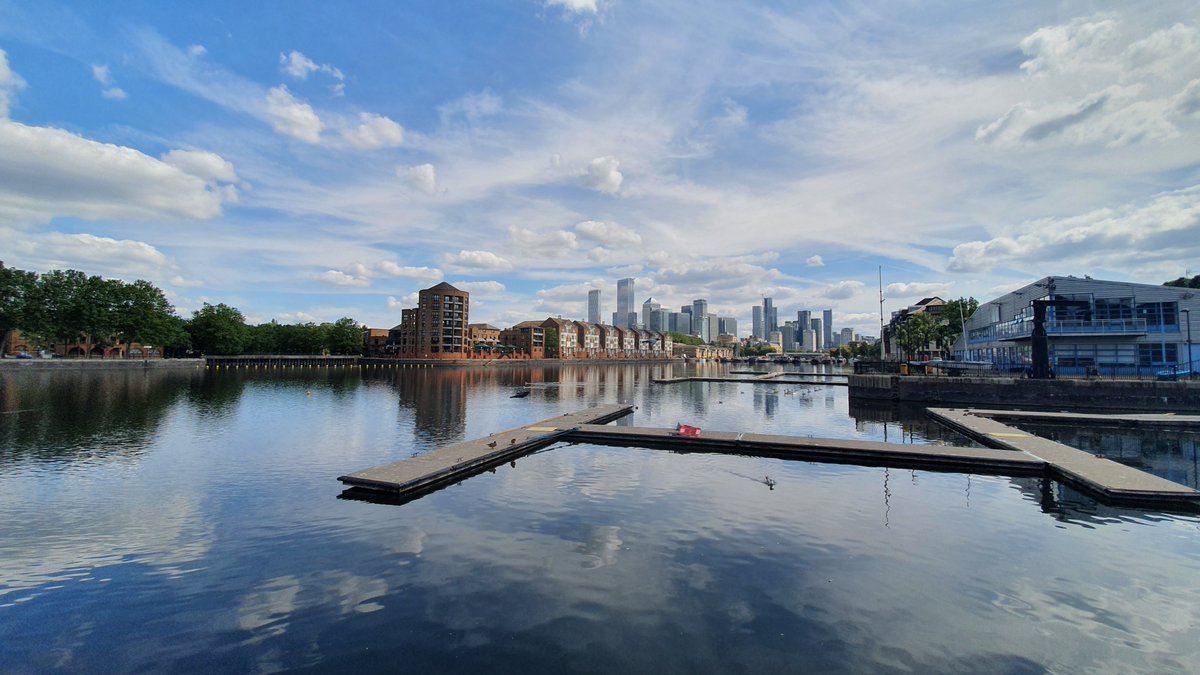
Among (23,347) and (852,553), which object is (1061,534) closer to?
(852,553)

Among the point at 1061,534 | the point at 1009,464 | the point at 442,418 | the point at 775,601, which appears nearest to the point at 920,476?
the point at 1009,464

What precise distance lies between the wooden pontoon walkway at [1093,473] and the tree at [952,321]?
3736 inches

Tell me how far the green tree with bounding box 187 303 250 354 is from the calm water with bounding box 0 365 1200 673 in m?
166

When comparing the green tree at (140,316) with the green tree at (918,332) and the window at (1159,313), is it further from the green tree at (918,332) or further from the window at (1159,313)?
the window at (1159,313)

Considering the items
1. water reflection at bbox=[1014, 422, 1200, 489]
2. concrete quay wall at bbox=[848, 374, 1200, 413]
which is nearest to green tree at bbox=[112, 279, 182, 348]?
concrete quay wall at bbox=[848, 374, 1200, 413]

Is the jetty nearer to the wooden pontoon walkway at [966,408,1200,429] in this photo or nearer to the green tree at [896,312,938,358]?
the wooden pontoon walkway at [966,408,1200,429]

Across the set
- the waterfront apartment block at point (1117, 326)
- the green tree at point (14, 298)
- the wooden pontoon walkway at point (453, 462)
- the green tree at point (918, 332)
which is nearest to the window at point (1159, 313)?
the waterfront apartment block at point (1117, 326)

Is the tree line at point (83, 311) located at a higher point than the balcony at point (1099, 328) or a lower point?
higher

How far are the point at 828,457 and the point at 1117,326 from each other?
191 ft

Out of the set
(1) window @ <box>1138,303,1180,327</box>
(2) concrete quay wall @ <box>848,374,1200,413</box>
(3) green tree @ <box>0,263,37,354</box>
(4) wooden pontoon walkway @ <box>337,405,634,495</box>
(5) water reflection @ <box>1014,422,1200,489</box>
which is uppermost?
(3) green tree @ <box>0,263,37,354</box>

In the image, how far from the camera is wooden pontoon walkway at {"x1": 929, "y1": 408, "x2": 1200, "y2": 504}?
2256 cm

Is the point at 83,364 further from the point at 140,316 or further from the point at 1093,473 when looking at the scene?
the point at 1093,473

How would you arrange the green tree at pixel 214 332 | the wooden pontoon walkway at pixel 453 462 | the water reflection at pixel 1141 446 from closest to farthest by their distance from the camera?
the wooden pontoon walkway at pixel 453 462 → the water reflection at pixel 1141 446 → the green tree at pixel 214 332

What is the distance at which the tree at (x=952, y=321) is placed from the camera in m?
121
